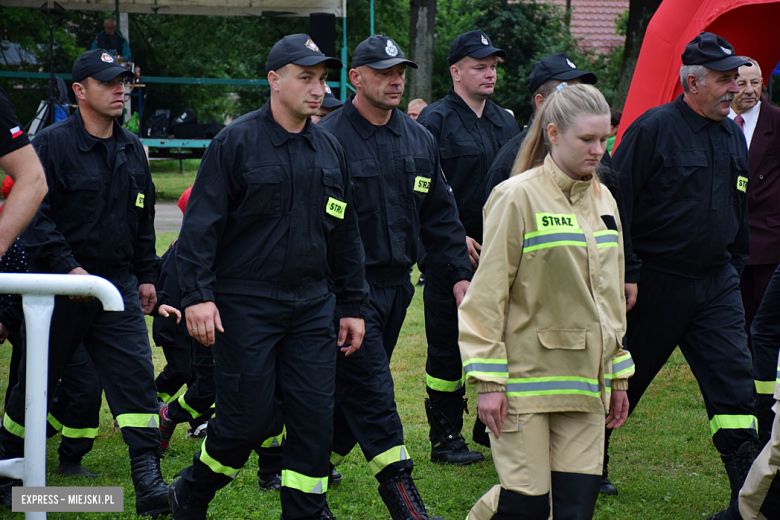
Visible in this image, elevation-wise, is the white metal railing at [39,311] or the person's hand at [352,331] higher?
the white metal railing at [39,311]

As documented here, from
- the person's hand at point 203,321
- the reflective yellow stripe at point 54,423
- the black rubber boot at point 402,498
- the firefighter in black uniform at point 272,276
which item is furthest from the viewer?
the reflective yellow stripe at point 54,423

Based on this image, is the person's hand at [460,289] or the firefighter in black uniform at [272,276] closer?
the firefighter in black uniform at [272,276]

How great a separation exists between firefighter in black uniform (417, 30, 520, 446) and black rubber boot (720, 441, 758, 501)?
1.61 meters

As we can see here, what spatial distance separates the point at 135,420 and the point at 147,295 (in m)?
0.79

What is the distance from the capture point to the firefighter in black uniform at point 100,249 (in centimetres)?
443

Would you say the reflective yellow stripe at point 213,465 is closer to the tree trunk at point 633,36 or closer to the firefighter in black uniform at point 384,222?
the firefighter in black uniform at point 384,222

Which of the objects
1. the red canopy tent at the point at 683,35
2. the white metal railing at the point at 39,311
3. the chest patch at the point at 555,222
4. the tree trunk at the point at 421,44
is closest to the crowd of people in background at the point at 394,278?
the chest patch at the point at 555,222

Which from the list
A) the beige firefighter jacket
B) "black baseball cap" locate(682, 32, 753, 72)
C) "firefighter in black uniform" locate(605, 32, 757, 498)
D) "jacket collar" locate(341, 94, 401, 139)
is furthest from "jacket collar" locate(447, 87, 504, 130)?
the beige firefighter jacket

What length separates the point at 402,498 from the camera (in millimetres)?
4035

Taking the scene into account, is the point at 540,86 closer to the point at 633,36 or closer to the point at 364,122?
the point at 364,122

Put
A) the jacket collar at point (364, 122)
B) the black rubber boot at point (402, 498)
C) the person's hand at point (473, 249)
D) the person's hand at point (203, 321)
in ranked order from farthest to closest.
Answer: the person's hand at point (473, 249), the jacket collar at point (364, 122), the black rubber boot at point (402, 498), the person's hand at point (203, 321)

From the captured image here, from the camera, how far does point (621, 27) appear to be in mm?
27672

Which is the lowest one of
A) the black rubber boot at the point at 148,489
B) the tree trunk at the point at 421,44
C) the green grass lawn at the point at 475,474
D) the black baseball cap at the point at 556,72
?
the green grass lawn at the point at 475,474

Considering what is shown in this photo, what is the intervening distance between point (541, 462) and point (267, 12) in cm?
1759
